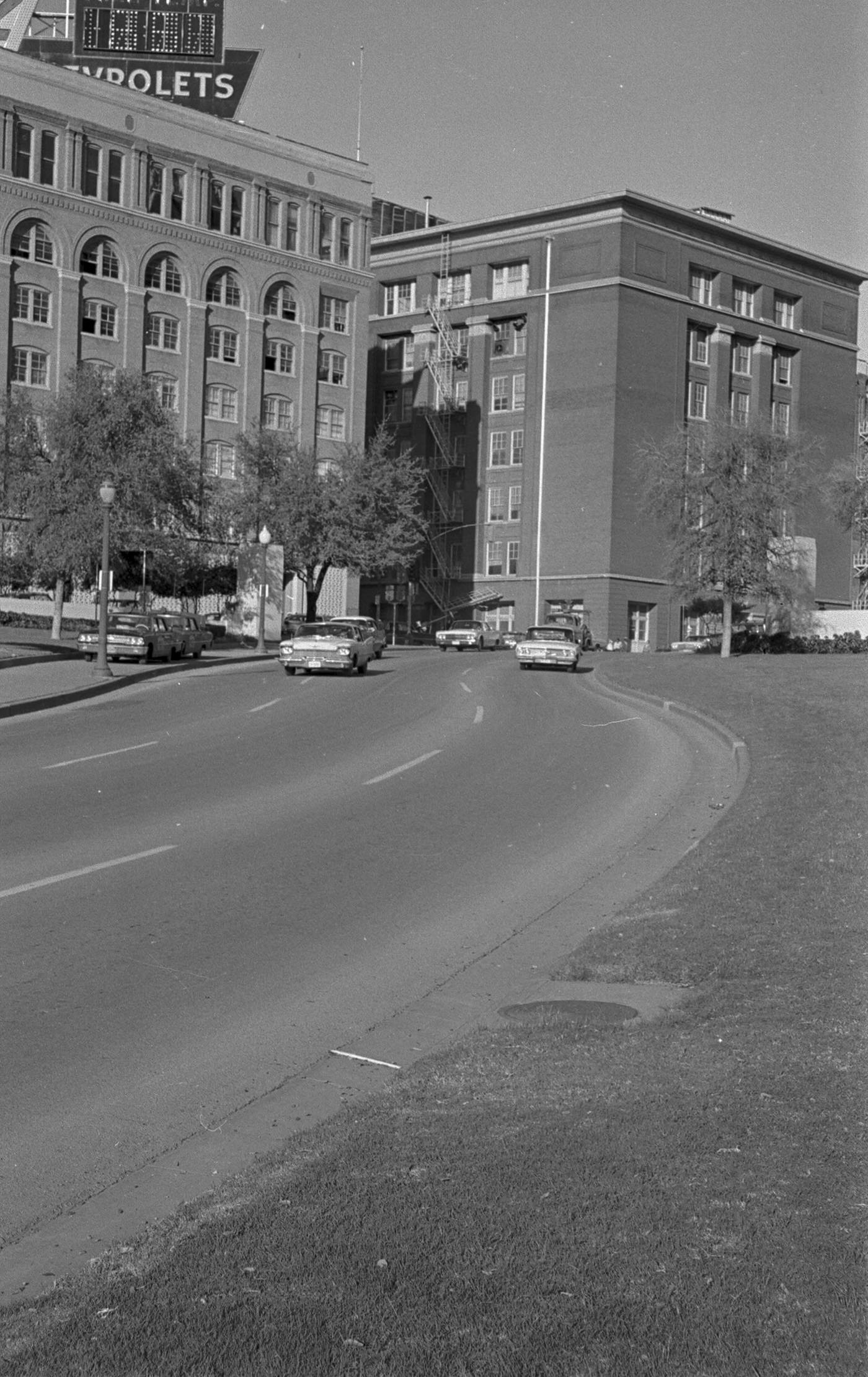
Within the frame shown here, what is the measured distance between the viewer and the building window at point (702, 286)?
90750 mm

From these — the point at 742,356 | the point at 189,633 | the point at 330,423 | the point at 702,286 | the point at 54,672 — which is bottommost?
the point at 54,672

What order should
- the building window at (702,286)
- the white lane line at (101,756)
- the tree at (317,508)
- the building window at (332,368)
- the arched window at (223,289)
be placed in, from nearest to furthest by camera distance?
the white lane line at (101,756), the tree at (317,508), the arched window at (223,289), the building window at (332,368), the building window at (702,286)

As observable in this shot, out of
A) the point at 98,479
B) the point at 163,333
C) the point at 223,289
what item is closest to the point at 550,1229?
the point at 98,479

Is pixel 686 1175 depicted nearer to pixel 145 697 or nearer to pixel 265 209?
pixel 145 697

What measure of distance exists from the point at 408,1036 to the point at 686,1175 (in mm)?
2731

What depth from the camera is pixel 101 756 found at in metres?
18.6

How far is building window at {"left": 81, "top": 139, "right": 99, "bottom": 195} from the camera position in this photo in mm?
67375

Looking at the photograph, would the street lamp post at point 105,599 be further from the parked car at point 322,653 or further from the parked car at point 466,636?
the parked car at point 466,636

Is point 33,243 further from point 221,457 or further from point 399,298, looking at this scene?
point 399,298

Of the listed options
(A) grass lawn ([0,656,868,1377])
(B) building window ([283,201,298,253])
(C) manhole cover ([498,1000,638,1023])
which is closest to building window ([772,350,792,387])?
(B) building window ([283,201,298,253])

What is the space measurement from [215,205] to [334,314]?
893 centimetres

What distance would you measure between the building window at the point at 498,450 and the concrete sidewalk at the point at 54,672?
47.2m

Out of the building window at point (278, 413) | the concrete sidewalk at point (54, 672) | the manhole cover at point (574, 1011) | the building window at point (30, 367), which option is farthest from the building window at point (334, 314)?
the manhole cover at point (574, 1011)

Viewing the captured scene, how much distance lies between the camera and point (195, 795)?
15297 millimetres
